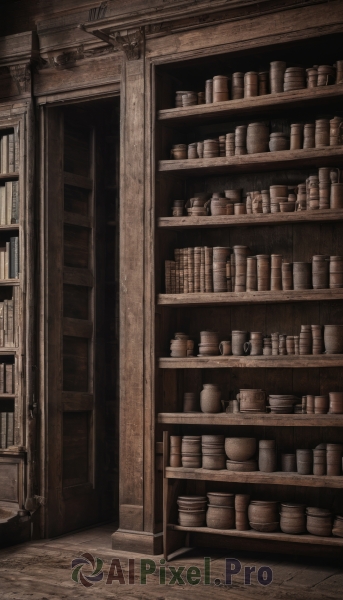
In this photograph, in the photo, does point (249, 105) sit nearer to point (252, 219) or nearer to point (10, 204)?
point (252, 219)

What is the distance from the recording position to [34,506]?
579 cm

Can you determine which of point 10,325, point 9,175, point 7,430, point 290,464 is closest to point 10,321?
point 10,325

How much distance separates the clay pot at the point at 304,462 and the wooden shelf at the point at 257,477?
0.04m

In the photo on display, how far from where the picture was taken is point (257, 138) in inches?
203

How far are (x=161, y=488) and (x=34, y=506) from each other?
0.99 m

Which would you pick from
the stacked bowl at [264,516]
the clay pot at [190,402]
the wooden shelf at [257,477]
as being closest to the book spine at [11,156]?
the clay pot at [190,402]

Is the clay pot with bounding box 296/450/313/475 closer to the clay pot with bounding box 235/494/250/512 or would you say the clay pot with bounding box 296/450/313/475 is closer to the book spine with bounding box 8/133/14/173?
the clay pot with bounding box 235/494/250/512

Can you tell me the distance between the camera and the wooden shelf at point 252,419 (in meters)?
4.84

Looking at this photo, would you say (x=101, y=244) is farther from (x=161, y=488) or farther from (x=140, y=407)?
(x=161, y=488)

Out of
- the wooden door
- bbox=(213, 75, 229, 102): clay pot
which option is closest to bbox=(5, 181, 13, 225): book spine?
the wooden door

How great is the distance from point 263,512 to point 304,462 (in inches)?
15.9

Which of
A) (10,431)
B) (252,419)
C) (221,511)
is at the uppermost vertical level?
(252,419)

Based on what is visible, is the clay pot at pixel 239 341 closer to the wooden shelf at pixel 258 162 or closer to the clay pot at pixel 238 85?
the wooden shelf at pixel 258 162

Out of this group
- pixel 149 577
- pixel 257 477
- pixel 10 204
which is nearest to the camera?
pixel 149 577
